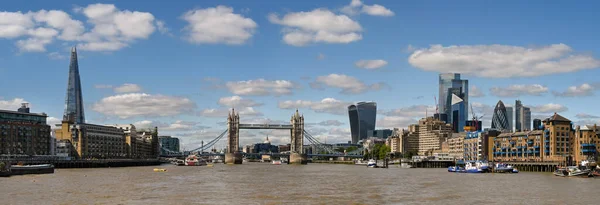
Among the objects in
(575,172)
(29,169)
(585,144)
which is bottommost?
(29,169)

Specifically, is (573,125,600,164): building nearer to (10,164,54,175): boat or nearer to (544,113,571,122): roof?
(544,113,571,122): roof

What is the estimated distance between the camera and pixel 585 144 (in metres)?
183

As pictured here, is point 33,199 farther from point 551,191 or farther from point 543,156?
point 543,156

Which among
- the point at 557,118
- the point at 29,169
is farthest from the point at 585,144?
the point at 29,169

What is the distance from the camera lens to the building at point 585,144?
7175 inches

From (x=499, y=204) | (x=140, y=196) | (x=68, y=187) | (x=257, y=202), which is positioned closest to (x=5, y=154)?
(x=68, y=187)

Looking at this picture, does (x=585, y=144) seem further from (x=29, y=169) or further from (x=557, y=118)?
(x=29, y=169)

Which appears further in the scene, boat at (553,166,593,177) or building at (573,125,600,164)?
building at (573,125,600,164)

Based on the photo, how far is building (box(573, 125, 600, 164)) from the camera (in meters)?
182

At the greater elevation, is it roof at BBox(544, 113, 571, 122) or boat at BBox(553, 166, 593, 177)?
roof at BBox(544, 113, 571, 122)

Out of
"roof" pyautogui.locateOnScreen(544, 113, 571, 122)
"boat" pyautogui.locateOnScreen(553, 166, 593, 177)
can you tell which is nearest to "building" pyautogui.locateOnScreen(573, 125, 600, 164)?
"roof" pyautogui.locateOnScreen(544, 113, 571, 122)

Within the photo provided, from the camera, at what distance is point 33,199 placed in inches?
2940

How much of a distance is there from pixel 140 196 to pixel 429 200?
1249 inches

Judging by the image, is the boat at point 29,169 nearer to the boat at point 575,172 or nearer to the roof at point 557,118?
the boat at point 575,172
